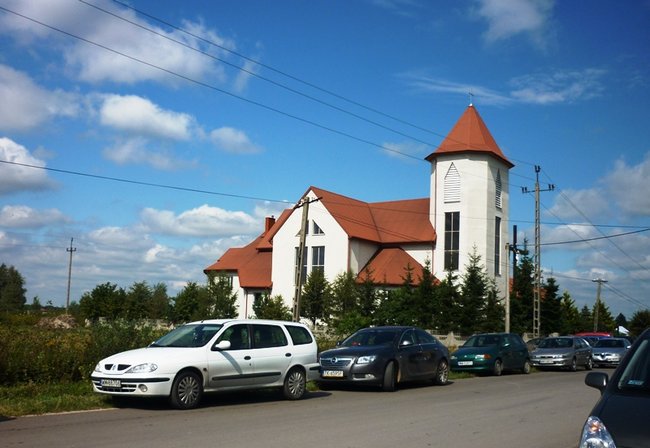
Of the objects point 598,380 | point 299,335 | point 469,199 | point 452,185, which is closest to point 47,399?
point 299,335

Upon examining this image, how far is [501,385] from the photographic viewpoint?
20391 mm

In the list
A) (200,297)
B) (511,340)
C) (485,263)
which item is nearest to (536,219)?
(485,263)

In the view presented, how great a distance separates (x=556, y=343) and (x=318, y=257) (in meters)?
34.4

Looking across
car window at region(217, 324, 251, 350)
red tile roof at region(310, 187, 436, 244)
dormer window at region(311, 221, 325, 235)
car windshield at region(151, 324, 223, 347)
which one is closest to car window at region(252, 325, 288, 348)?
car window at region(217, 324, 251, 350)

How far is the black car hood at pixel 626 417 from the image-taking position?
17.5ft

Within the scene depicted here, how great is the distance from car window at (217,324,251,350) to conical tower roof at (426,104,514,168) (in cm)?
4900

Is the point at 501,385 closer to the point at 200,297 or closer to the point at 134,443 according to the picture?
the point at 134,443

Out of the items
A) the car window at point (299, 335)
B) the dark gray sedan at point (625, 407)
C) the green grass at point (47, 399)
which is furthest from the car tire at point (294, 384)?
Result: the dark gray sedan at point (625, 407)

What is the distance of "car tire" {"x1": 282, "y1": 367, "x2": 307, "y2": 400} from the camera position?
14891 millimetres

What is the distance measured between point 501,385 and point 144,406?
11.2m

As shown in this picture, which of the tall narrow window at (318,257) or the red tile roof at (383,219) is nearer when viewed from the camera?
the tall narrow window at (318,257)

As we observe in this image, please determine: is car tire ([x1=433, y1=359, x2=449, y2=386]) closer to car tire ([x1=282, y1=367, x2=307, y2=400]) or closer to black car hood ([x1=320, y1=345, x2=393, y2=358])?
black car hood ([x1=320, y1=345, x2=393, y2=358])

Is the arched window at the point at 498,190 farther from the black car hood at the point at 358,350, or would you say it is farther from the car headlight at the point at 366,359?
the car headlight at the point at 366,359

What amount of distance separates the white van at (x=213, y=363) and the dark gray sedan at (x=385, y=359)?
1.60 metres
